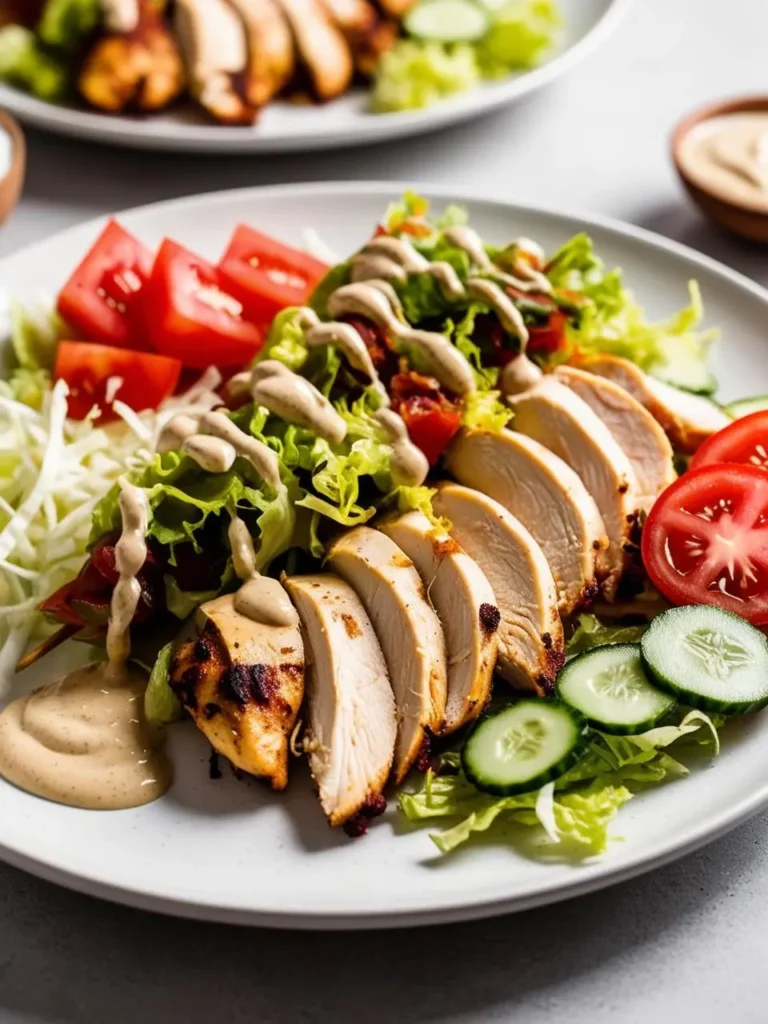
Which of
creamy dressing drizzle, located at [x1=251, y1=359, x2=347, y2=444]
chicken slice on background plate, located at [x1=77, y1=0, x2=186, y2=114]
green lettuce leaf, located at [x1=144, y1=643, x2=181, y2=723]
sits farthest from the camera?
chicken slice on background plate, located at [x1=77, y1=0, x2=186, y2=114]

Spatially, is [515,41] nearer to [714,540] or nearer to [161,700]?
[714,540]

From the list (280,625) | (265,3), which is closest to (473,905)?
(280,625)

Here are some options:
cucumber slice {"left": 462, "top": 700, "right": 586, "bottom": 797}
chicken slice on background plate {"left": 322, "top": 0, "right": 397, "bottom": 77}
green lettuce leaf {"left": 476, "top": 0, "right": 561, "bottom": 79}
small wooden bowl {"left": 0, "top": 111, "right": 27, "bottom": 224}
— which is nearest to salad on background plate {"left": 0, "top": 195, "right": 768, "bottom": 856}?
cucumber slice {"left": 462, "top": 700, "right": 586, "bottom": 797}

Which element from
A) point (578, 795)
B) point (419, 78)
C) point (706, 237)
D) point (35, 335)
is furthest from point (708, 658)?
point (419, 78)

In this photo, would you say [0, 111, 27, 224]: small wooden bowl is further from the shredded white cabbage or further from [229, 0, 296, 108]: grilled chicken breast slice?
the shredded white cabbage

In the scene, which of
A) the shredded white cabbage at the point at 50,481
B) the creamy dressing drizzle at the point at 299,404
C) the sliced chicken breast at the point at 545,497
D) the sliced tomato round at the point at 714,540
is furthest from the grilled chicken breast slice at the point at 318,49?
the sliced tomato round at the point at 714,540

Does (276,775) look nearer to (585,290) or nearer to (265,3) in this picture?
(585,290)

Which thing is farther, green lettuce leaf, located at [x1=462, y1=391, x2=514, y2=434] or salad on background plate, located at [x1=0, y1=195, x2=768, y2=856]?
green lettuce leaf, located at [x1=462, y1=391, x2=514, y2=434]

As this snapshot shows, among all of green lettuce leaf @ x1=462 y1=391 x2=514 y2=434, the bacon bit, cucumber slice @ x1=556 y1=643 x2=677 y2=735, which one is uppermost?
green lettuce leaf @ x1=462 y1=391 x2=514 y2=434

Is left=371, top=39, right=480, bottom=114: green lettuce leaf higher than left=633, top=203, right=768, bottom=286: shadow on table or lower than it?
higher
